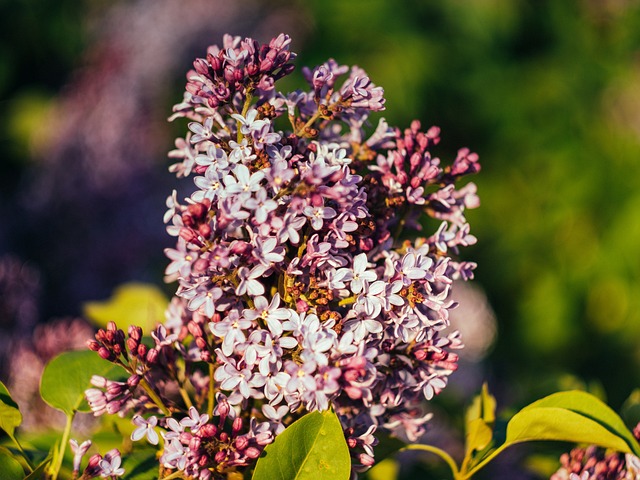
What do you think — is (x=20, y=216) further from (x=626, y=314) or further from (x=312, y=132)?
(x=626, y=314)

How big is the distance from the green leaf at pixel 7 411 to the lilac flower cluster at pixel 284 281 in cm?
9

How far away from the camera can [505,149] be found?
3359 millimetres

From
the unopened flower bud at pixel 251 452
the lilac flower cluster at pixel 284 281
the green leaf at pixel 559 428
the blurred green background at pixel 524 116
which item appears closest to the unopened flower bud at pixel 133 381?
the lilac flower cluster at pixel 284 281

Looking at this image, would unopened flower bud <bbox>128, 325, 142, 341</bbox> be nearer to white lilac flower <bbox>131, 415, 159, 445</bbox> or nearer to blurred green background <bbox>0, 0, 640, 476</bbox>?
white lilac flower <bbox>131, 415, 159, 445</bbox>

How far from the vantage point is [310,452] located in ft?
1.94

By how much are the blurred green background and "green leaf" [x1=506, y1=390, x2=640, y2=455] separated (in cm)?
212

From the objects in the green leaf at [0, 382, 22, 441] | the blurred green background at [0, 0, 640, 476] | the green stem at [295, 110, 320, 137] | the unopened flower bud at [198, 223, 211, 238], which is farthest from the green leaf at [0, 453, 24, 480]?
the blurred green background at [0, 0, 640, 476]

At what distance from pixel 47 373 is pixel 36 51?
102 inches

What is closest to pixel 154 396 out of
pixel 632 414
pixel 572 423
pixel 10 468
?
pixel 10 468

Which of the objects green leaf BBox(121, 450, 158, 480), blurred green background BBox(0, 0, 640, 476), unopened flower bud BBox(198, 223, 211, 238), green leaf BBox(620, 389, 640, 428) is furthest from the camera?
blurred green background BBox(0, 0, 640, 476)

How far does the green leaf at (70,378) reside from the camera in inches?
28.3

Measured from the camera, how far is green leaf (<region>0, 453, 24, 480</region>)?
2.04 feet

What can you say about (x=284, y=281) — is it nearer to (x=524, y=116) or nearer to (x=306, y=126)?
(x=306, y=126)

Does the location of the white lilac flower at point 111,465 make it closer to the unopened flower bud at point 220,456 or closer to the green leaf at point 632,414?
the unopened flower bud at point 220,456
